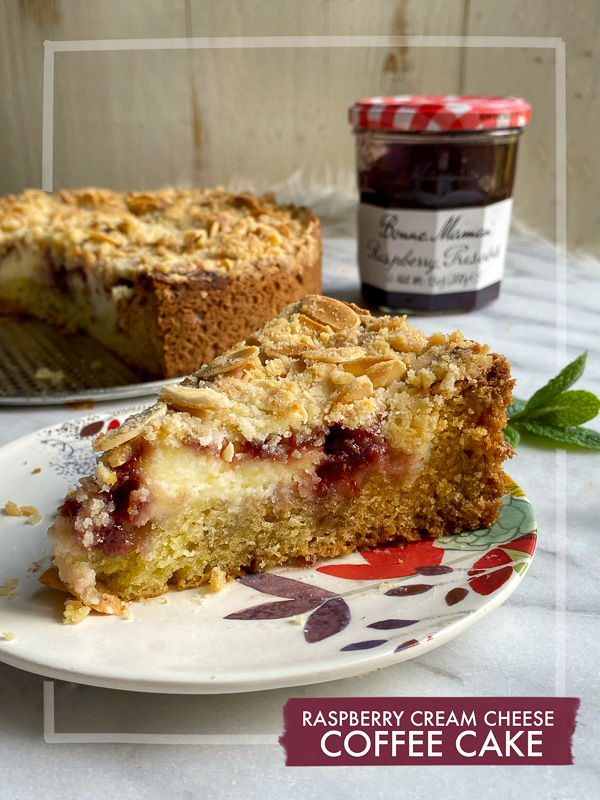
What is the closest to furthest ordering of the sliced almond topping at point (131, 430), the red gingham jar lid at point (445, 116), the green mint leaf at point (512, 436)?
the sliced almond topping at point (131, 430)
the green mint leaf at point (512, 436)
the red gingham jar lid at point (445, 116)

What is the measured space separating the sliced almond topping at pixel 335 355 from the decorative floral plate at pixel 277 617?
1.07 feet

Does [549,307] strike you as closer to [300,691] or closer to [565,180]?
[565,180]

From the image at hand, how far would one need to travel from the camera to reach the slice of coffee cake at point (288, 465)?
4.07ft

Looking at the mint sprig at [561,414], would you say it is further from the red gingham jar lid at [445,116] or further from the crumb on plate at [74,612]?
the crumb on plate at [74,612]

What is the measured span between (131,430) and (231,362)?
24cm

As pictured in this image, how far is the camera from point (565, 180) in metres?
3.52

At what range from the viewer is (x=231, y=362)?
4.56 feet

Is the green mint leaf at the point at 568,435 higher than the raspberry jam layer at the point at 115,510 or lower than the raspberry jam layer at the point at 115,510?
lower

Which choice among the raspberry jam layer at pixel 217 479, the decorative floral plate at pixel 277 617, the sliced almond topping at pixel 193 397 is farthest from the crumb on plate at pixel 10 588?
the sliced almond topping at pixel 193 397

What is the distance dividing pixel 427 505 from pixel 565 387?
2.09 ft

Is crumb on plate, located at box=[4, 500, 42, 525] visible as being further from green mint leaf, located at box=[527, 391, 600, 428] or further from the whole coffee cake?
green mint leaf, located at box=[527, 391, 600, 428]

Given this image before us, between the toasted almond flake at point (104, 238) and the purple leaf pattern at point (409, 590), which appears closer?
the purple leaf pattern at point (409, 590)

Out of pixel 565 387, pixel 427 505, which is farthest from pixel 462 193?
pixel 427 505
